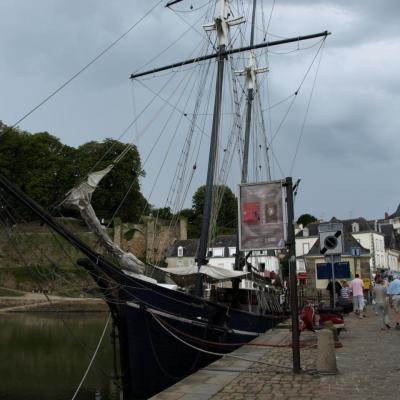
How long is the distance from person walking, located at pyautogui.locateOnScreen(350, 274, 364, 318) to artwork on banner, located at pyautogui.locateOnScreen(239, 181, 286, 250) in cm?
927

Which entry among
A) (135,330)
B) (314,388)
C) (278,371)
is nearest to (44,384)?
(135,330)

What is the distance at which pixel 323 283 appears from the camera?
2076 inches

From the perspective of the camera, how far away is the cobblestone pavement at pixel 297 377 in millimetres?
6473

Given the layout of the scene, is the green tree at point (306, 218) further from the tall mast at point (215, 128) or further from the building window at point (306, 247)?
the tall mast at point (215, 128)

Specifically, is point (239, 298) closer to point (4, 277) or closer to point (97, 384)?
point (97, 384)

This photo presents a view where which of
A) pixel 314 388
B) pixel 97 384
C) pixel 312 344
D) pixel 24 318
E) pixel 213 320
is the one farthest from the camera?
pixel 24 318

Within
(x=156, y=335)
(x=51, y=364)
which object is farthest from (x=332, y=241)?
(x=51, y=364)

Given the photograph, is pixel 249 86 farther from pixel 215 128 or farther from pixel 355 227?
pixel 355 227

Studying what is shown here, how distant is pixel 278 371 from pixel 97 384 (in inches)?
273

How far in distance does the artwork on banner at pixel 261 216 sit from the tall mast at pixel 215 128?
17.6 ft

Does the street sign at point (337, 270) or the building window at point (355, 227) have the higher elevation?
the building window at point (355, 227)

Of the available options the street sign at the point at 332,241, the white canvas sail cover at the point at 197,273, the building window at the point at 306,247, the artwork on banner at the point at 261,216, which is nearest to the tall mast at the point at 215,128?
the white canvas sail cover at the point at 197,273

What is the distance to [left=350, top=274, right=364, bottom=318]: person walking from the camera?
53.7ft

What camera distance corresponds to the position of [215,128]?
645 inches
